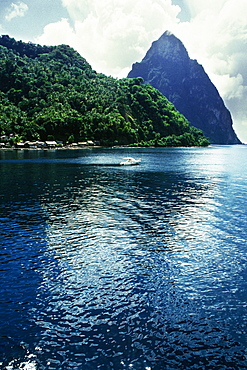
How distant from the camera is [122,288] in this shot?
19844mm

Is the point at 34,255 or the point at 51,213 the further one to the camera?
the point at 51,213

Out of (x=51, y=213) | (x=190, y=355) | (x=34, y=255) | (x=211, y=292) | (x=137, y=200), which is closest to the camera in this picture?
(x=190, y=355)

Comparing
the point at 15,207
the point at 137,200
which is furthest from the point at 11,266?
the point at 137,200

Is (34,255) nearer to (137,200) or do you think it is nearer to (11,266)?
(11,266)

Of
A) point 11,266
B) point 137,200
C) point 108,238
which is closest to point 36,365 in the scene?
point 11,266

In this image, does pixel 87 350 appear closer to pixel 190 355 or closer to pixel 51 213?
pixel 190 355

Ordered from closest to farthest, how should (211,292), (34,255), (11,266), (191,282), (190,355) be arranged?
(190,355)
(211,292)
(191,282)
(11,266)
(34,255)

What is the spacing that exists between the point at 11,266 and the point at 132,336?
12.8 meters

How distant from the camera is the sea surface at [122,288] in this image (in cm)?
1388

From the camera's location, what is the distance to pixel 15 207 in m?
42.5

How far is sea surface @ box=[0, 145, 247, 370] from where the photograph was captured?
13.9 metres

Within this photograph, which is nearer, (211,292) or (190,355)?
(190,355)

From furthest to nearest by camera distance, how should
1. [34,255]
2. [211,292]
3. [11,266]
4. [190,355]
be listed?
[34,255] → [11,266] → [211,292] → [190,355]

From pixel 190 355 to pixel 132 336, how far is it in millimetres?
3102
